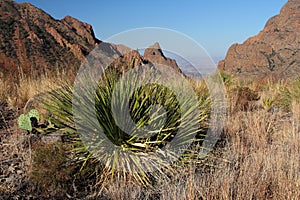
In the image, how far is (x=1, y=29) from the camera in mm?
24156

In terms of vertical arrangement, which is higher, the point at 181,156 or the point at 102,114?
the point at 102,114

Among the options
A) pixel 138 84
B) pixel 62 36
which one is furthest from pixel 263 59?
pixel 138 84

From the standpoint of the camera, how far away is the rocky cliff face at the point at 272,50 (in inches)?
1251

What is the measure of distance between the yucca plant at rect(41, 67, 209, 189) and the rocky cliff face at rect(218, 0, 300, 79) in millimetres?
27935

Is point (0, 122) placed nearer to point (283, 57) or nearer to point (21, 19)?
point (21, 19)

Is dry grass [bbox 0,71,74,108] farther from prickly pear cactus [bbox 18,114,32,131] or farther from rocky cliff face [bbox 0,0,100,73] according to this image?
rocky cliff face [bbox 0,0,100,73]

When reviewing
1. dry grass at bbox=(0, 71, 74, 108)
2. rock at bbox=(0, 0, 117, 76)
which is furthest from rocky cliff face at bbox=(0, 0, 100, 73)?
dry grass at bbox=(0, 71, 74, 108)

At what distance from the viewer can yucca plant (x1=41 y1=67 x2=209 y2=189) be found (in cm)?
314

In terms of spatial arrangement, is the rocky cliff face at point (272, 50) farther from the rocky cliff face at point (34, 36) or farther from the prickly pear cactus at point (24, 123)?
the prickly pear cactus at point (24, 123)

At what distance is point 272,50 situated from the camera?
35469 mm

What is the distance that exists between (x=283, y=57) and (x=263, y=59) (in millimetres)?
2367

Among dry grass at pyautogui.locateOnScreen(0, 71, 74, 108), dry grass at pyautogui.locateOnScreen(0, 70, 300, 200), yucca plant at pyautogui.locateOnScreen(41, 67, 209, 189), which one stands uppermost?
dry grass at pyautogui.locateOnScreen(0, 71, 74, 108)

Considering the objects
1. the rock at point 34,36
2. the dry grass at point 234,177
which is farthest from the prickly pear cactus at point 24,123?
the rock at point 34,36

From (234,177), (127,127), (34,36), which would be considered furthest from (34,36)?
(234,177)
